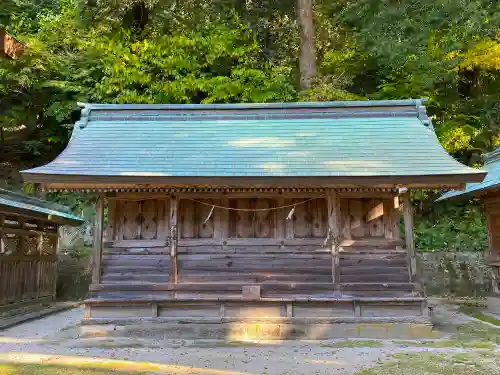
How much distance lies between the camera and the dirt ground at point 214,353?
23.0 ft

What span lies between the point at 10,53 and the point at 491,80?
21.6 m

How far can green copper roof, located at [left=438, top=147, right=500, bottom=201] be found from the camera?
1112 cm

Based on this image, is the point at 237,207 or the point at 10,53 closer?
the point at 10,53

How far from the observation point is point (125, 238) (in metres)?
10.2

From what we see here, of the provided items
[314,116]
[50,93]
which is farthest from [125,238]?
[50,93]

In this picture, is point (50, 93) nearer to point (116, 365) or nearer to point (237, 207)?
point (237, 207)

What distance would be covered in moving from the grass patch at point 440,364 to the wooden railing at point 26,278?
966 centimetres

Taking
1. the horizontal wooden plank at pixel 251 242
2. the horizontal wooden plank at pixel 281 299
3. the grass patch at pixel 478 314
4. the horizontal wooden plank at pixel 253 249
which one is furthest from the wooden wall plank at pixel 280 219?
the grass patch at pixel 478 314

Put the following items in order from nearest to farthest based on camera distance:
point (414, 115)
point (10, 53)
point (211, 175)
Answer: point (10, 53)
point (211, 175)
point (414, 115)

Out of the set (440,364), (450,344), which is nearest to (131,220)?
(440,364)

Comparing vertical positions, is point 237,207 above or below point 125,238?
above

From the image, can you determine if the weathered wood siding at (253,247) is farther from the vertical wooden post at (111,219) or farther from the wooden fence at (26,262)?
the wooden fence at (26,262)

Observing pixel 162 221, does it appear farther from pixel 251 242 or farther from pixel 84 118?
pixel 84 118

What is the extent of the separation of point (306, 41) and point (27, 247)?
584 inches
